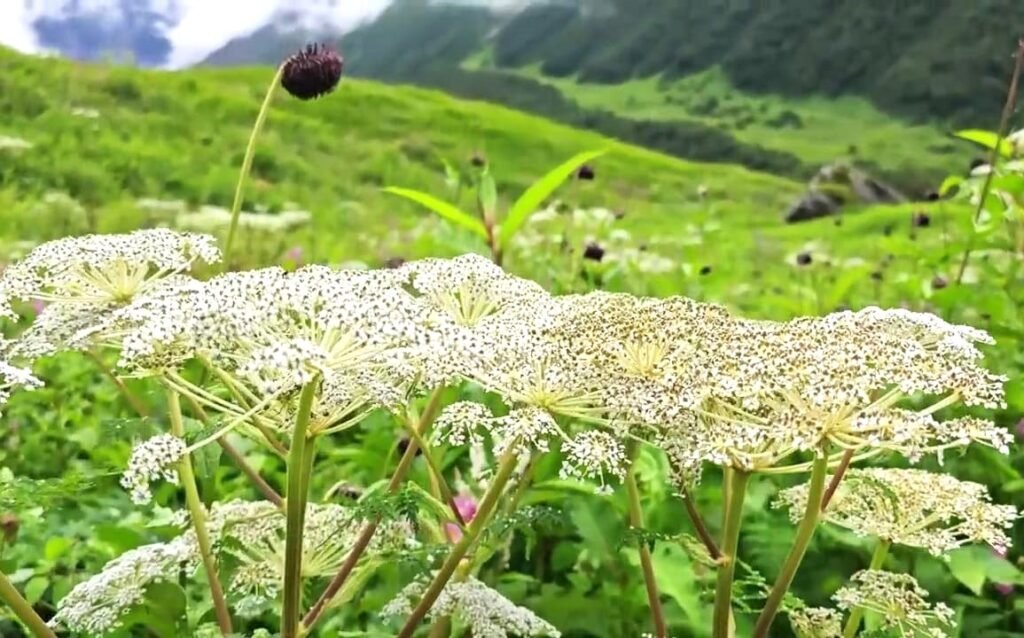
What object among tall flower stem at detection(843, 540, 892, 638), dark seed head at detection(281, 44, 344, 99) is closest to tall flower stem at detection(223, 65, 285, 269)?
dark seed head at detection(281, 44, 344, 99)

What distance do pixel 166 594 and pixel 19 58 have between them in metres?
11.8

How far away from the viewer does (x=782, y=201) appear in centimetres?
1728

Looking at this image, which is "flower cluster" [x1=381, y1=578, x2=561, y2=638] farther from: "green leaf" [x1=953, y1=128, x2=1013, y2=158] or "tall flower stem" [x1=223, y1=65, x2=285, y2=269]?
"green leaf" [x1=953, y1=128, x2=1013, y2=158]

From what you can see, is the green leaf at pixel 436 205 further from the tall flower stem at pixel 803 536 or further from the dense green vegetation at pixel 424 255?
the tall flower stem at pixel 803 536

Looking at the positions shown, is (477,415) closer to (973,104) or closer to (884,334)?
(884,334)

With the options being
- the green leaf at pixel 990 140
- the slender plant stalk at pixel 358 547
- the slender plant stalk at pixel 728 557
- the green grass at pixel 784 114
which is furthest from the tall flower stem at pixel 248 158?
the green grass at pixel 784 114

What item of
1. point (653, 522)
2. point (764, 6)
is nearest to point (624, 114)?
point (764, 6)

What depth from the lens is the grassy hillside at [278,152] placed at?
8633mm

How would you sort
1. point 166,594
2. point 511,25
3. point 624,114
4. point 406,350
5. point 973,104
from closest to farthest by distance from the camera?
point 406,350 → point 166,594 → point 973,104 → point 624,114 → point 511,25

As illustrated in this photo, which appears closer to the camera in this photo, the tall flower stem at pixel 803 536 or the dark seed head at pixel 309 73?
the tall flower stem at pixel 803 536

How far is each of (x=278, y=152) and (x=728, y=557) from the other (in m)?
11.4

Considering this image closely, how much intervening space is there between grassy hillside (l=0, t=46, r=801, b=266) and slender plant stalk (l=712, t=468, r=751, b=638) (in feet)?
13.9

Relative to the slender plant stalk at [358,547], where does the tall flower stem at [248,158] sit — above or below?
above

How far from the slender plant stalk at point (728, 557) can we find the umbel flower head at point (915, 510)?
165mm
